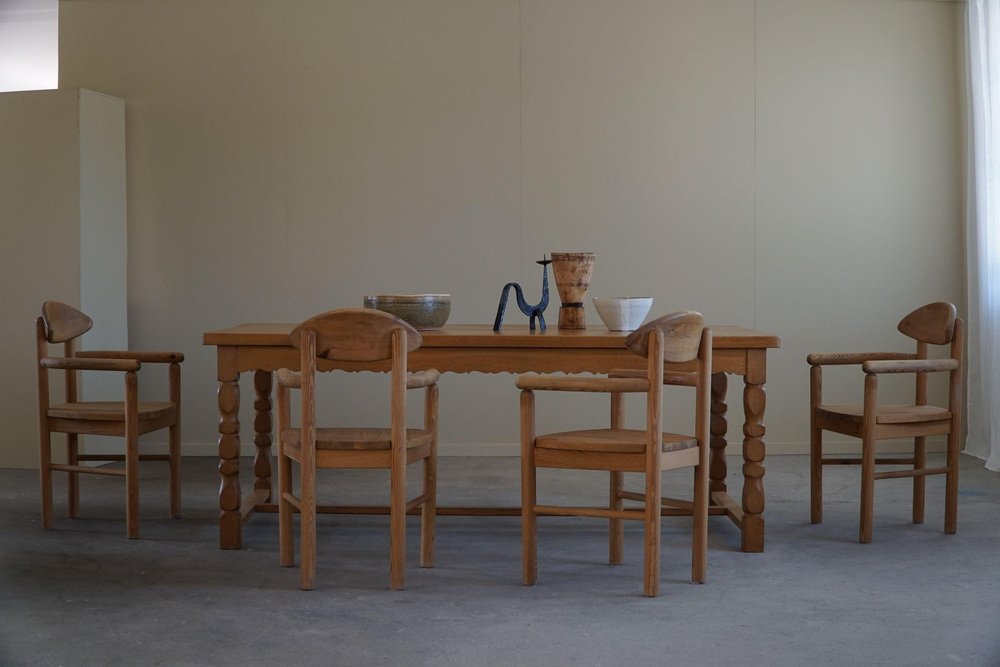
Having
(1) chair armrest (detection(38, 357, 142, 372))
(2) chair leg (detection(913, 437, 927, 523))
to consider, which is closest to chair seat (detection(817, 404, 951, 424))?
(2) chair leg (detection(913, 437, 927, 523))

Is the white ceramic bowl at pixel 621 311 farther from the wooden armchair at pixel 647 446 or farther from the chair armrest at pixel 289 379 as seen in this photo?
the chair armrest at pixel 289 379

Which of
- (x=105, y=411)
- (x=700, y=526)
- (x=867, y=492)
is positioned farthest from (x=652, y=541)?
(x=105, y=411)

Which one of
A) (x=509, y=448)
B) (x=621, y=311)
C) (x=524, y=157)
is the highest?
(x=524, y=157)

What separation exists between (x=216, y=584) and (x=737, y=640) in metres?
1.62

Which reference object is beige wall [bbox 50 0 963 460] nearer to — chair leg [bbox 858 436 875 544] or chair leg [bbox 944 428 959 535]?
chair leg [bbox 944 428 959 535]

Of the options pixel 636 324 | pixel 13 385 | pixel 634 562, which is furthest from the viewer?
pixel 13 385

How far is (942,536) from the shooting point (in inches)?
154

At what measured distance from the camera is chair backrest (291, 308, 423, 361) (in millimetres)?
3035

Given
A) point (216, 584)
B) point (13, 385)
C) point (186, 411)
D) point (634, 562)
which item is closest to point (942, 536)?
point (634, 562)

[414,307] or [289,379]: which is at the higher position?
[414,307]

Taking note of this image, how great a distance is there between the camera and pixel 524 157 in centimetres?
595

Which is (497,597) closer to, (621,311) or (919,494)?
(621,311)

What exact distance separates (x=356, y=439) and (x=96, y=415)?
4.46 feet

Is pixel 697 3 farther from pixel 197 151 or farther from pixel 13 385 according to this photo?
pixel 13 385
